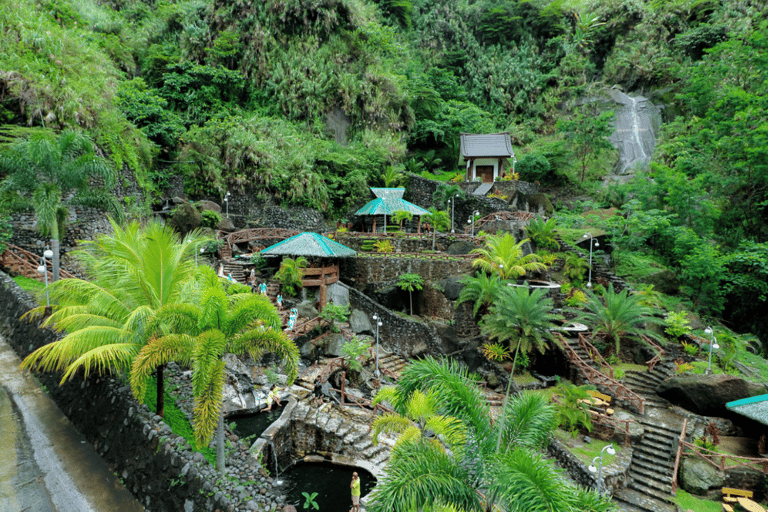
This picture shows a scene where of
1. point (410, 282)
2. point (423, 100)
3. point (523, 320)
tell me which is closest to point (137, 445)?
point (523, 320)

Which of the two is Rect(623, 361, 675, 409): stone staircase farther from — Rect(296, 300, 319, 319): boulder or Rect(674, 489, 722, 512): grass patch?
Rect(296, 300, 319, 319): boulder

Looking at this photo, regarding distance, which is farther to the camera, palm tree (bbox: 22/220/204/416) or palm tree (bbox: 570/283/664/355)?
palm tree (bbox: 570/283/664/355)

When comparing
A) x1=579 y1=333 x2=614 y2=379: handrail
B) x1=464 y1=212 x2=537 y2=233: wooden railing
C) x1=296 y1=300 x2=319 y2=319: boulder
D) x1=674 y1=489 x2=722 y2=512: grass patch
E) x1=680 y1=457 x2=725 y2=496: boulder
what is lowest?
x1=674 y1=489 x2=722 y2=512: grass patch

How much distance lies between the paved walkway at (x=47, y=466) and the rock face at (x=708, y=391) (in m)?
15.5

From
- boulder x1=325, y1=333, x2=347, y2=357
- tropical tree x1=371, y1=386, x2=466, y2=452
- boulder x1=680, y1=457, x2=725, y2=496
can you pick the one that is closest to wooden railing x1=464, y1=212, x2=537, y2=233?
boulder x1=325, y1=333, x2=347, y2=357

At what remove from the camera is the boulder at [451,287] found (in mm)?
18938

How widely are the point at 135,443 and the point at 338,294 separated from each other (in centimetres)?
1266

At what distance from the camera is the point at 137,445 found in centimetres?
698

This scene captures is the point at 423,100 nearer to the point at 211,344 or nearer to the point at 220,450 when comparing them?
the point at 211,344

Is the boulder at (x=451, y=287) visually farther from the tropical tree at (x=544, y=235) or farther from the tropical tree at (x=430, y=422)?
the tropical tree at (x=430, y=422)

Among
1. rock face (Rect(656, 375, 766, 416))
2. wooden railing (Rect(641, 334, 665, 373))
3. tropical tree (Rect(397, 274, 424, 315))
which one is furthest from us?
tropical tree (Rect(397, 274, 424, 315))

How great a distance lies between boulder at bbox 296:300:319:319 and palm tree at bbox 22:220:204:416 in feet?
29.1

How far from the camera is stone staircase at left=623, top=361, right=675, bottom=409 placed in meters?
14.0

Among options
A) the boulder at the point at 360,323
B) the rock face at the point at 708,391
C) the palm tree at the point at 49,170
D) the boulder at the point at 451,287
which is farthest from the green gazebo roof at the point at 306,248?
the rock face at the point at 708,391
